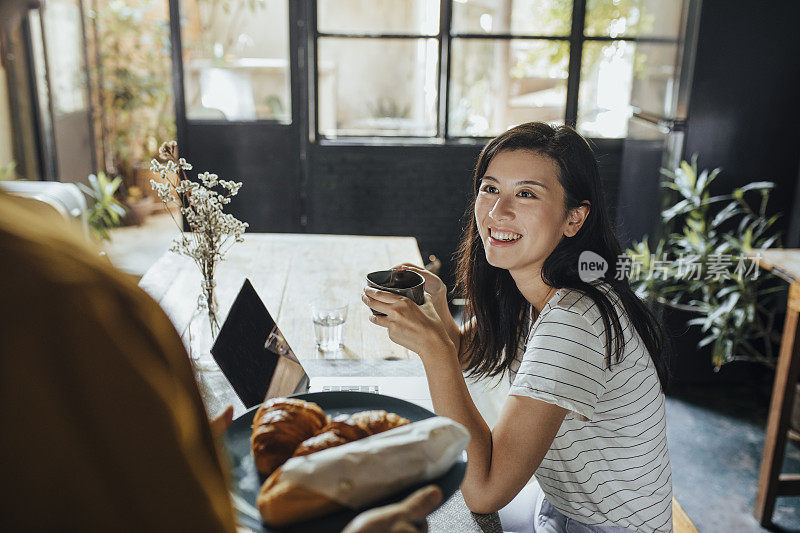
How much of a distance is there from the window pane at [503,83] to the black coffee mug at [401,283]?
2.81 metres

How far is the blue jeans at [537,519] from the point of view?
4.03 feet

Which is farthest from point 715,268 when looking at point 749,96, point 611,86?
point 611,86

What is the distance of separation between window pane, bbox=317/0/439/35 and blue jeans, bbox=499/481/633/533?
2879mm

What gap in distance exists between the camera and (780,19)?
2857 mm

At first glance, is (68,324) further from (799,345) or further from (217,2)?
(217,2)

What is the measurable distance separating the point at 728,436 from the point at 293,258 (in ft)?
6.00

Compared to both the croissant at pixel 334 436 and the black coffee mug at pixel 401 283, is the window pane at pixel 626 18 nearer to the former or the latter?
the black coffee mug at pixel 401 283

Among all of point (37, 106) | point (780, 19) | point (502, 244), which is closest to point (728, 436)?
point (780, 19)

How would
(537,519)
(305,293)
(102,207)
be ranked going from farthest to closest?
(102,207) < (305,293) < (537,519)

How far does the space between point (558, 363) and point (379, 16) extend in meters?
3.03

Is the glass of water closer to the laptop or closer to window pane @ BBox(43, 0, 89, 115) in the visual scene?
the laptop

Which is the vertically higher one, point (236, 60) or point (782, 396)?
point (236, 60)

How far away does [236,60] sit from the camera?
377cm

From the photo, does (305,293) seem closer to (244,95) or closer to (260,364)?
(260,364)
